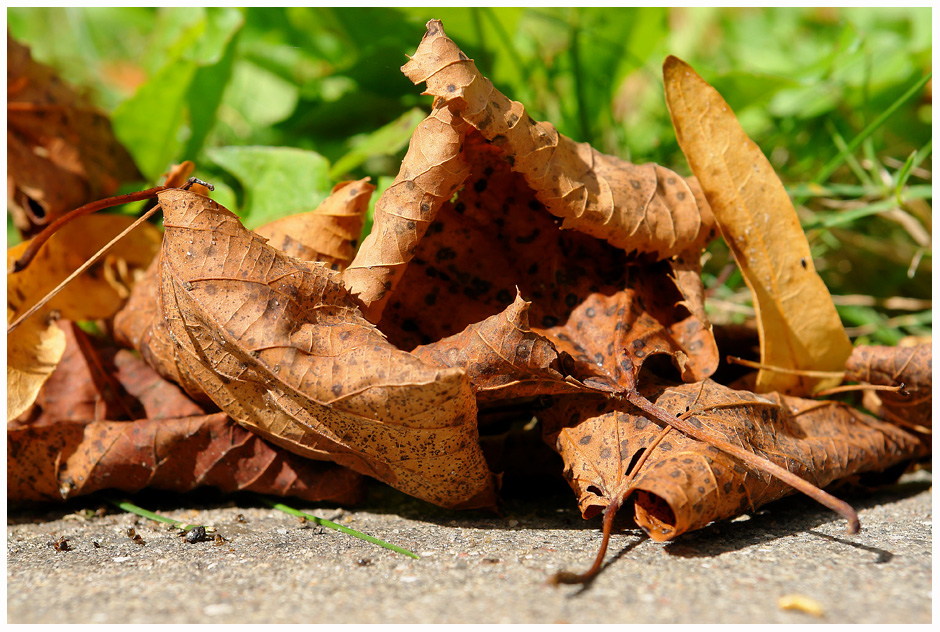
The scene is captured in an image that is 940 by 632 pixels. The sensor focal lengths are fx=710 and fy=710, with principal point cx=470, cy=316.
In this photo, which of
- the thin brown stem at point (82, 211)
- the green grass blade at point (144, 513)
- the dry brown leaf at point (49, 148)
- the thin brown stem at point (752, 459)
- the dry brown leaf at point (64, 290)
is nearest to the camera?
the thin brown stem at point (752, 459)

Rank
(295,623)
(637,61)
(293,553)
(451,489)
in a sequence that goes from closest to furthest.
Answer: (295,623)
(293,553)
(451,489)
(637,61)

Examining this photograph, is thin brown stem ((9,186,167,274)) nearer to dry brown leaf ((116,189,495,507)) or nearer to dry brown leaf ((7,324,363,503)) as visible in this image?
dry brown leaf ((116,189,495,507))

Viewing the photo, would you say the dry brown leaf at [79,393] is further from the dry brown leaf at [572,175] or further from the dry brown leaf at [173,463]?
the dry brown leaf at [572,175]

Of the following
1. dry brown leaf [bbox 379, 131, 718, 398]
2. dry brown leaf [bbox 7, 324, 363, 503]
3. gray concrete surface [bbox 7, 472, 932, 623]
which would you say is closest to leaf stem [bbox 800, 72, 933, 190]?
dry brown leaf [bbox 379, 131, 718, 398]

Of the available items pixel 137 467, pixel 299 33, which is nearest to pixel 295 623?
pixel 137 467

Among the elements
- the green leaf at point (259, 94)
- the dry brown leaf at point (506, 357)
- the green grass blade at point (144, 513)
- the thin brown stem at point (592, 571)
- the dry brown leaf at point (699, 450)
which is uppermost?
the green leaf at point (259, 94)

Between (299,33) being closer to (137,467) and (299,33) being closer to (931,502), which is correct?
(137,467)

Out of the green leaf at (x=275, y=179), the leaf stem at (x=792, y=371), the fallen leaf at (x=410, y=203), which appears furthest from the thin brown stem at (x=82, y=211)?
the leaf stem at (x=792, y=371)

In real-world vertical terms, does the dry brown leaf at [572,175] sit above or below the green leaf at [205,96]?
below
